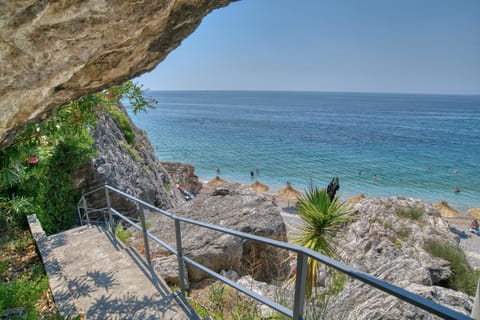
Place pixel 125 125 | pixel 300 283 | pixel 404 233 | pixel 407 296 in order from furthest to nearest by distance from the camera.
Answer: pixel 125 125
pixel 404 233
pixel 300 283
pixel 407 296

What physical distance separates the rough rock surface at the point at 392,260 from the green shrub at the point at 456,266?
19 centimetres

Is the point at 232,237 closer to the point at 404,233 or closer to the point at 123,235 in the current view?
the point at 123,235

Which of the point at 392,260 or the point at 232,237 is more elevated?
the point at 232,237

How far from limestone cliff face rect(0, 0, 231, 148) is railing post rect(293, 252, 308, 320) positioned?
7.49 feet

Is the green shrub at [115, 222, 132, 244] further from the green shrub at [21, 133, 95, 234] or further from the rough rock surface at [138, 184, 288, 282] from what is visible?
the green shrub at [21, 133, 95, 234]

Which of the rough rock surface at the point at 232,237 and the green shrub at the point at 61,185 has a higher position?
the green shrub at the point at 61,185

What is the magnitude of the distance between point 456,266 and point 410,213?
172 inches

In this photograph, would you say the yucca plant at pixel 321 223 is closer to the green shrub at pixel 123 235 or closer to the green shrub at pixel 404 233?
the green shrub at pixel 123 235

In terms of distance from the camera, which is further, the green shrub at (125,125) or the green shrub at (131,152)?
the green shrub at (125,125)

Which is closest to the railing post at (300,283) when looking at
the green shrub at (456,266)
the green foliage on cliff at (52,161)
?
the green foliage on cliff at (52,161)

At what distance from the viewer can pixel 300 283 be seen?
180cm

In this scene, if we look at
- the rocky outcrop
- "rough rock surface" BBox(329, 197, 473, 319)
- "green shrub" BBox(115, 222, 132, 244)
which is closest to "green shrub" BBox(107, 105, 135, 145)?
"green shrub" BBox(115, 222, 132, 244)

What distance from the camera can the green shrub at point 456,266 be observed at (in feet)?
17.9

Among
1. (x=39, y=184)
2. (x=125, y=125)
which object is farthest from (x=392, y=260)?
(x=125, y=125)
